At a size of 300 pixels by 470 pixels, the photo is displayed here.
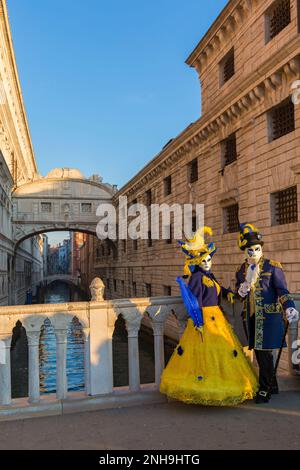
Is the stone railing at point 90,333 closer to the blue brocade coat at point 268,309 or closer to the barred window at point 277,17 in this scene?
the blue brocade coat at point 268,309

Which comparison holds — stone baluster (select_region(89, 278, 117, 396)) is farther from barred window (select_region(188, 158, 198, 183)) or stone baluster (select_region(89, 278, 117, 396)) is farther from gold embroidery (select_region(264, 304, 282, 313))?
barred window (select_region(188, 158, 198, 183))

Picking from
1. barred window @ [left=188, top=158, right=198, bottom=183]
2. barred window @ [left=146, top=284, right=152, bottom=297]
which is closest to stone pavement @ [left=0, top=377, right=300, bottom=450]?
barred window @ [left=188, top=158, right=198, bottom=183]

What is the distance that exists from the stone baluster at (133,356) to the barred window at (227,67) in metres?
14.3

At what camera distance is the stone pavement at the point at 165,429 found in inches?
131

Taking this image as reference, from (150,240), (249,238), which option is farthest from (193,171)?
(249,238)

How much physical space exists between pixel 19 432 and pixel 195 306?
2.02 meters

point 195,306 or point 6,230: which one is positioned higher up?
point 6,230

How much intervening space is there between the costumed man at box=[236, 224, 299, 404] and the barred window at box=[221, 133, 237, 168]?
11.3 m

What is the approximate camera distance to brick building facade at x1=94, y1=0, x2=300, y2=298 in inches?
467

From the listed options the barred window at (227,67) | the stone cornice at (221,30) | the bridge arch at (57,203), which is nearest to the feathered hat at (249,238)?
the stone cornice at (221,30)

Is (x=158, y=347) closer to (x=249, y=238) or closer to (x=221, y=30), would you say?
(x=249, y=238)

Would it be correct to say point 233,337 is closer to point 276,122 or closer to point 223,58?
point 276,122

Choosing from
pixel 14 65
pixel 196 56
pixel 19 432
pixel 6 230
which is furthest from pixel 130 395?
pixel 14 65

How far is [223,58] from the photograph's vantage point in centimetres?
1695
